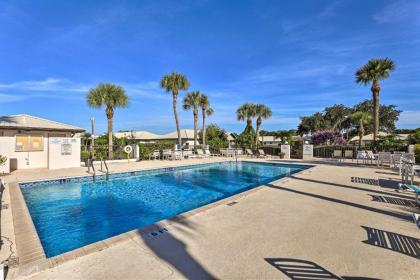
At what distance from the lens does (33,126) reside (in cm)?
1248

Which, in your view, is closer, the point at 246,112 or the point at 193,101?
the point at 193,101

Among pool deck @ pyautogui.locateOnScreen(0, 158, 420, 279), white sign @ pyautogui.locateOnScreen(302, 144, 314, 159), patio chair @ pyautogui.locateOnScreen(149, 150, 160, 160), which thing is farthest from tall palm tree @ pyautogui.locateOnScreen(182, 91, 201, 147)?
pool deck @ pyautogui.locateOnScreen(0, 158, 420, 279)

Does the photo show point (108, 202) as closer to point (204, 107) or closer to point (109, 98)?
point (109, 98)

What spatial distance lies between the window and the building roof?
520 millimetres

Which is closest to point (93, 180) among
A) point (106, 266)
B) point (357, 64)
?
point (106, 266)

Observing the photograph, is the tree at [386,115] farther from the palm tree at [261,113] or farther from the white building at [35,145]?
the white building at [35,145]

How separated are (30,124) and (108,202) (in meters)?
8.97

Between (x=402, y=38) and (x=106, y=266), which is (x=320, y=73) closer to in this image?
(x=402, y=38)

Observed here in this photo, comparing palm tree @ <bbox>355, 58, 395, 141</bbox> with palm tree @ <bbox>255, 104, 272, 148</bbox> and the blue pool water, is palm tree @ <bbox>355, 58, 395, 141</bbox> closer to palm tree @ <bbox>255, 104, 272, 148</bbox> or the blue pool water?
palm tree @ <bbox>255, 104, 272, 148</bbox>

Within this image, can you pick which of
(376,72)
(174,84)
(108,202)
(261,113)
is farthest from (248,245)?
(261,113)

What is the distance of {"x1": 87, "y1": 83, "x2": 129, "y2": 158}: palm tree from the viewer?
19.3 metres

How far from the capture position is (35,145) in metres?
12.7

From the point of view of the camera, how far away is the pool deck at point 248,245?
2.67 metres

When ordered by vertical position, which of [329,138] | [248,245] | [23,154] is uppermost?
[329,138]
